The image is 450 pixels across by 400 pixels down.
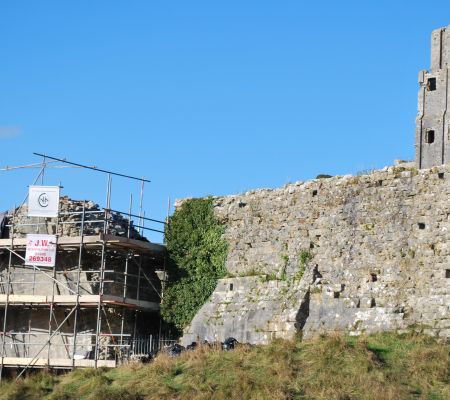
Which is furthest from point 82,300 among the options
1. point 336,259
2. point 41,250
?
point 336,259

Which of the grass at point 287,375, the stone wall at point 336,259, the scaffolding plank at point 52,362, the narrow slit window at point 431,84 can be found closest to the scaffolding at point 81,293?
the scaffolding plank at point 52,362

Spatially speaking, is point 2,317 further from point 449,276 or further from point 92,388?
point 449,276

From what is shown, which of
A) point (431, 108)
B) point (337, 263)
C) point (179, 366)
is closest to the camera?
point (179, 366)

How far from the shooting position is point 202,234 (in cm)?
3128

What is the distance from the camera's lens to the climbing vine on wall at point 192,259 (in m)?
30.7

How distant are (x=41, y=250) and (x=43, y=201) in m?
1.44

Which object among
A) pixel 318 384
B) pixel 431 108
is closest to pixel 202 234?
pixel 318 384

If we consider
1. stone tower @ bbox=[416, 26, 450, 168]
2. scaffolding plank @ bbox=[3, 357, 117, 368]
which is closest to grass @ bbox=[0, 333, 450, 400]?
scaffolding plank @ bbox=[3, 357, 117, 368]

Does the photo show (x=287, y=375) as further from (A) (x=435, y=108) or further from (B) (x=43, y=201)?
(A) (x=435, y=108)

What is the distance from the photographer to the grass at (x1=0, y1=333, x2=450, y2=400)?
2252cm

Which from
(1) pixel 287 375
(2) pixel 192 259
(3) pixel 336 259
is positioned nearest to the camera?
(1) pixel 287 375

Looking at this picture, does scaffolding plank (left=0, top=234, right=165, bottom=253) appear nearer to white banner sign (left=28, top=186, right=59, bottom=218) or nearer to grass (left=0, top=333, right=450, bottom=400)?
white banner sign (left=28, top=186, right=59, bottom=218)

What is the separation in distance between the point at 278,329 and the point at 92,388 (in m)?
5.18

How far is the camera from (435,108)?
62.8m
